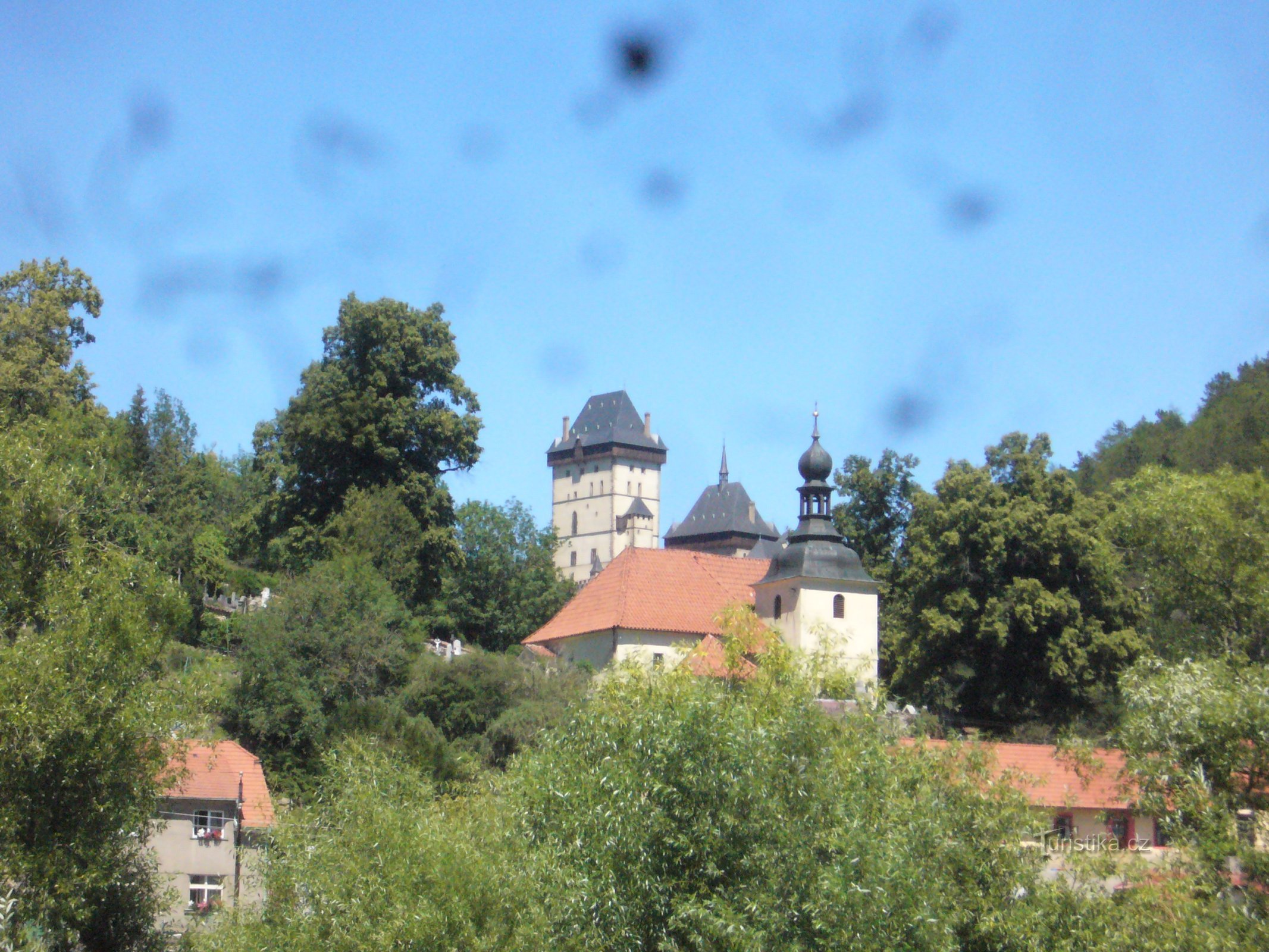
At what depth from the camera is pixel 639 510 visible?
424 feet

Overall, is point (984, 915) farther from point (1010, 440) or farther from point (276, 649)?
point (1010, 440)

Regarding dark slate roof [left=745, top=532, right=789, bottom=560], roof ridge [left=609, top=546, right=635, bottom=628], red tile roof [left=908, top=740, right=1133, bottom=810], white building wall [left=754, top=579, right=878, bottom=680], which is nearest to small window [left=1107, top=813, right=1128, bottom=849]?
red tile roof [left=908, top=740, right=1133, bottom=810]

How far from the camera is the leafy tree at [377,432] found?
47281 millimetres

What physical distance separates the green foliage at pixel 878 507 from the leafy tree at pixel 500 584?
1450cm

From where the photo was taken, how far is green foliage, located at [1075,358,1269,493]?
218 feet

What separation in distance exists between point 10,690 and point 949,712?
112 ft

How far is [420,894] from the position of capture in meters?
15.9

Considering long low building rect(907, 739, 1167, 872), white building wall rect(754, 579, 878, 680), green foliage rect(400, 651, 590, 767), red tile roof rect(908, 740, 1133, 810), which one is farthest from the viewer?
white building wall rect(754, 579, 878, 680)

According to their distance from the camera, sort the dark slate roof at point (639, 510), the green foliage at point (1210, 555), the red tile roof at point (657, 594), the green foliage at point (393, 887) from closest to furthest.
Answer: the green foliage at point (393, 887), the green foliage at point (1210, 555), the red tile roof at point (657, 594), the dark slate roof at point (639, 510)

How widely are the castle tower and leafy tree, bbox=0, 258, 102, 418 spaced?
79074 mm

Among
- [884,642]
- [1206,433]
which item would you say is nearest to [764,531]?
[1206,433]

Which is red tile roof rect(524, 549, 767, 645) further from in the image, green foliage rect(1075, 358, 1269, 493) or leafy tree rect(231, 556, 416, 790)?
green foliage rect(1075, 358, 1269, 493)

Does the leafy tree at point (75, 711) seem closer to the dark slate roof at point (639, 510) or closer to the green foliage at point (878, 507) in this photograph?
the green foliage at point (878, 507)

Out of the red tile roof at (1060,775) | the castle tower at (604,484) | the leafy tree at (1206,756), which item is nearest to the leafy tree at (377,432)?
the red tile roof at (1060,775)
